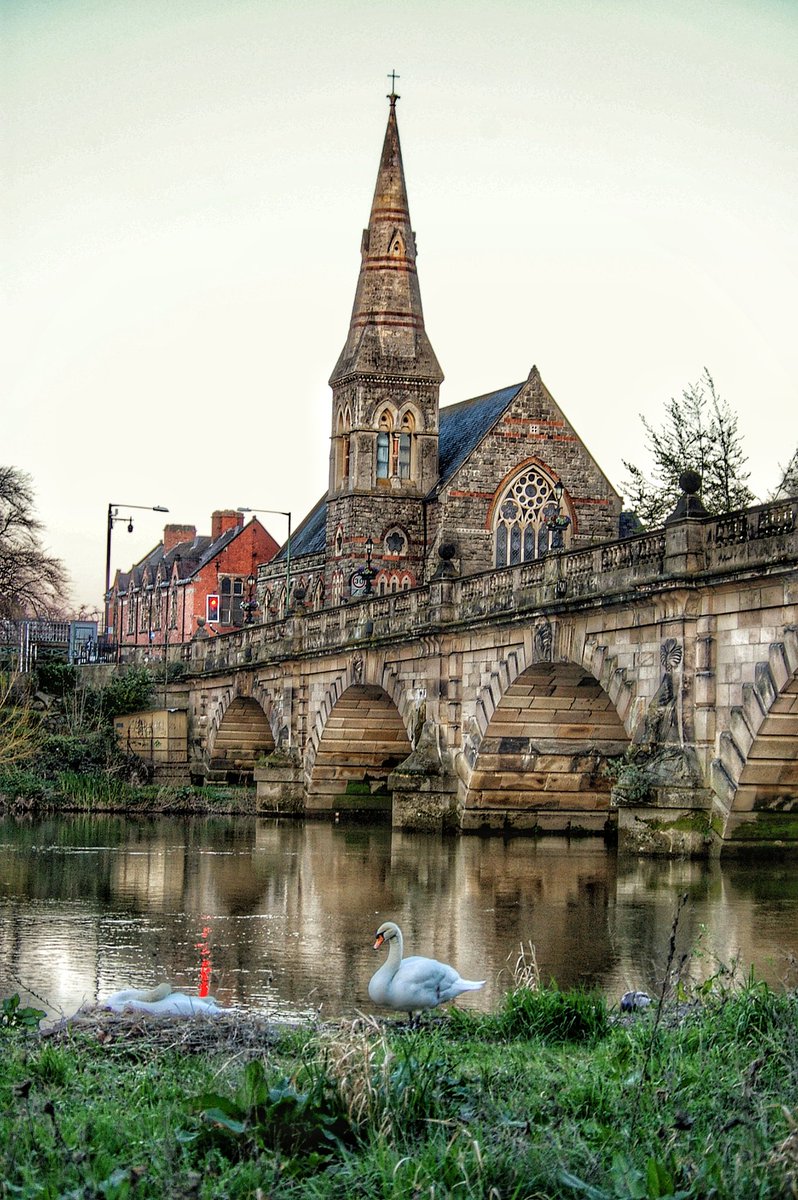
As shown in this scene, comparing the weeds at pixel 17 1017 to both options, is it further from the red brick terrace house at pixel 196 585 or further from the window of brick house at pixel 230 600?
the window of brick house at pixel 230 600

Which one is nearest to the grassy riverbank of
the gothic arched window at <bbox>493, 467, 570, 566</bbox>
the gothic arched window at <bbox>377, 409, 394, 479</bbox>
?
the gothic arched window at <bbox>493, 467, 570, 566</bbox>

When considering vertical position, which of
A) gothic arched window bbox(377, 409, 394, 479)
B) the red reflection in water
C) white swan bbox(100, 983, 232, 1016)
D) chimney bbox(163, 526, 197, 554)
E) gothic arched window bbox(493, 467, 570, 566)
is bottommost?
the red reflection in water

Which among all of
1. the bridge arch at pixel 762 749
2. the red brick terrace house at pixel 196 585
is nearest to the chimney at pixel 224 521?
the red brick terrace house at pixel 196 585

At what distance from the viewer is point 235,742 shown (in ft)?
193

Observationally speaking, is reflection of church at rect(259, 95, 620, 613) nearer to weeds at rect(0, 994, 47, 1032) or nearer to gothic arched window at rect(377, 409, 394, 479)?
gothic arched window at rect(377, 409, 394, 479)

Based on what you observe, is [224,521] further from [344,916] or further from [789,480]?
[344,916]

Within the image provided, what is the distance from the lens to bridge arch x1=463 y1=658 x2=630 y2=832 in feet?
116

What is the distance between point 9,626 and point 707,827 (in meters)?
56.1

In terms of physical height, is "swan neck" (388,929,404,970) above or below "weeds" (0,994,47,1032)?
above

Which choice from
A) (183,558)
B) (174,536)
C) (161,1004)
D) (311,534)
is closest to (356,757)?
(311,534)

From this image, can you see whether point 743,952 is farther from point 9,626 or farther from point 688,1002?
point 9,626

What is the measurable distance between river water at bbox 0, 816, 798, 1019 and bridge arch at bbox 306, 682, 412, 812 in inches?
494

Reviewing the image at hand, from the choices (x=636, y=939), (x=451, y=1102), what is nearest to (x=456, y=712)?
(x=636, y=939)

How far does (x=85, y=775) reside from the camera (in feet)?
159
